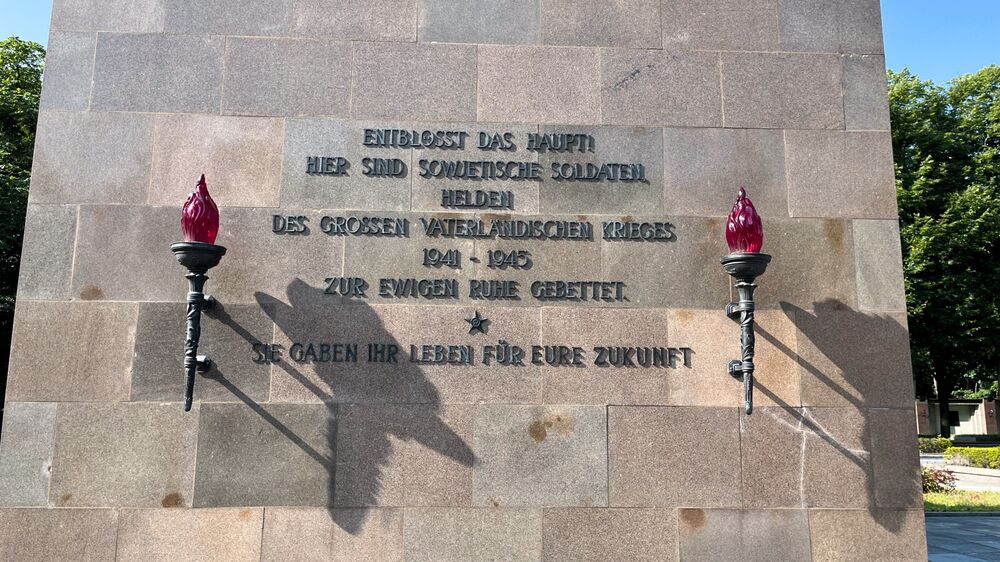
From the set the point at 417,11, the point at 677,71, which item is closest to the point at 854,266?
the point at 677,71

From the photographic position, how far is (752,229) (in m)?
7.75

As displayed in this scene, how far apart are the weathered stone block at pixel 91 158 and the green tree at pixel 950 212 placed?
98.0ft

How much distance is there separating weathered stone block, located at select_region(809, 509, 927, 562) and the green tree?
25186 millimetres

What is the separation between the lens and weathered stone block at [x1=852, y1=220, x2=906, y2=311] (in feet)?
27.3

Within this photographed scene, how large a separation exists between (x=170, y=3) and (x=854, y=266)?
8773 millimetres

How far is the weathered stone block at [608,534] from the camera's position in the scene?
304 inches

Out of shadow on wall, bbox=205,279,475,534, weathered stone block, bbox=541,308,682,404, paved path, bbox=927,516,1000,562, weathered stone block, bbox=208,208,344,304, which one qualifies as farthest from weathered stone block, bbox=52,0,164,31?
paved path, bbox=927,516,1000,562

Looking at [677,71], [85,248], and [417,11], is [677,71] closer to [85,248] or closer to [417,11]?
[417,11]

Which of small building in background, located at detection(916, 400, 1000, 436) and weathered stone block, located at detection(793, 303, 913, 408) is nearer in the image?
weathered stone block, located at detection(793, 303, 913, 408)

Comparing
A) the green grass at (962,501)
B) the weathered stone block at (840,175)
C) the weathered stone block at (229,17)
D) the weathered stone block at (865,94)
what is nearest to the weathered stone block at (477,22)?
the weathered stone block at (229,17)

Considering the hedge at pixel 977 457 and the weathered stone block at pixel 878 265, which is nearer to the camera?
the weathered stone block at pixel 878 265

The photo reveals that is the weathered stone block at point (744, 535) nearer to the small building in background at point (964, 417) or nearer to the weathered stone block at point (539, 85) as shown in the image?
the weathered stone block at point (539, 85)

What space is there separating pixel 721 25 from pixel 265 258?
6.25 meters

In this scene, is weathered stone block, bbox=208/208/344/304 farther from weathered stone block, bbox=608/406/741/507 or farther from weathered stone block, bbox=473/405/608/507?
weathered stone block, bbox=608/406/741/507
